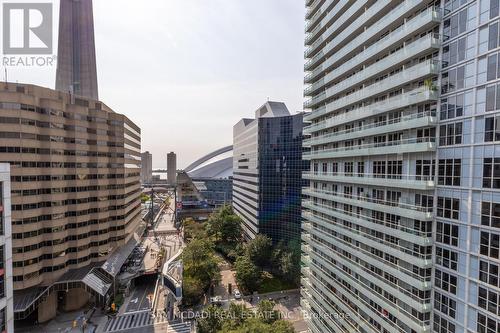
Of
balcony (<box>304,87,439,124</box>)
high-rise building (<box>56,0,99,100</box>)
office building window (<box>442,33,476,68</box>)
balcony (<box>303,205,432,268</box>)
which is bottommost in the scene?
balcony (<box>303,205,432,268</box>)

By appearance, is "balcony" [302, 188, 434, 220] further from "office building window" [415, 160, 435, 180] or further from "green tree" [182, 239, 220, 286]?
"green tree" [182, 239, 220, 286]

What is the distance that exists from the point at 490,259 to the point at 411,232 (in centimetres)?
658

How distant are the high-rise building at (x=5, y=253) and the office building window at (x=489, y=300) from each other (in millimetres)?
39164

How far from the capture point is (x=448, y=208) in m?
23.1

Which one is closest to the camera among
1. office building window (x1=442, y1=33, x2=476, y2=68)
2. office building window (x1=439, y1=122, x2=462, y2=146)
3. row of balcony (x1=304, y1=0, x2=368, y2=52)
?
office building window (x1=442, y1=33, x2=476, y2=68)

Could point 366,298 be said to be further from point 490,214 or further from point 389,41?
point 389,41

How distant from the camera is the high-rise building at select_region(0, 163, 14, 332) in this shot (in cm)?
2317

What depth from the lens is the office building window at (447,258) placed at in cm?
2269

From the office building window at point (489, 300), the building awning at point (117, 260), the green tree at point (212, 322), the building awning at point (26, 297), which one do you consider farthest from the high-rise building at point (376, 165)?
the building awning at point (26, 297)

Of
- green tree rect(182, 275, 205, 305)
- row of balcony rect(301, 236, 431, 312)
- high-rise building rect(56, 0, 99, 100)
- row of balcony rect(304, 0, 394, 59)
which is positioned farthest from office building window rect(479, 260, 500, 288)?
high-rise building rect(56, 0, 99, 100)

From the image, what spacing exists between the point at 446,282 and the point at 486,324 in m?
3.77

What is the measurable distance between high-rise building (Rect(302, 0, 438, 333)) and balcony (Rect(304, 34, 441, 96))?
0.12m

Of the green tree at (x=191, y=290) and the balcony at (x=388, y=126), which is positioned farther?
the green tree at (x=191, y=290)

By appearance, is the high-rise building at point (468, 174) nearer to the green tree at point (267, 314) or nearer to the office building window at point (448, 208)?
the office building window at point (448, 208)
